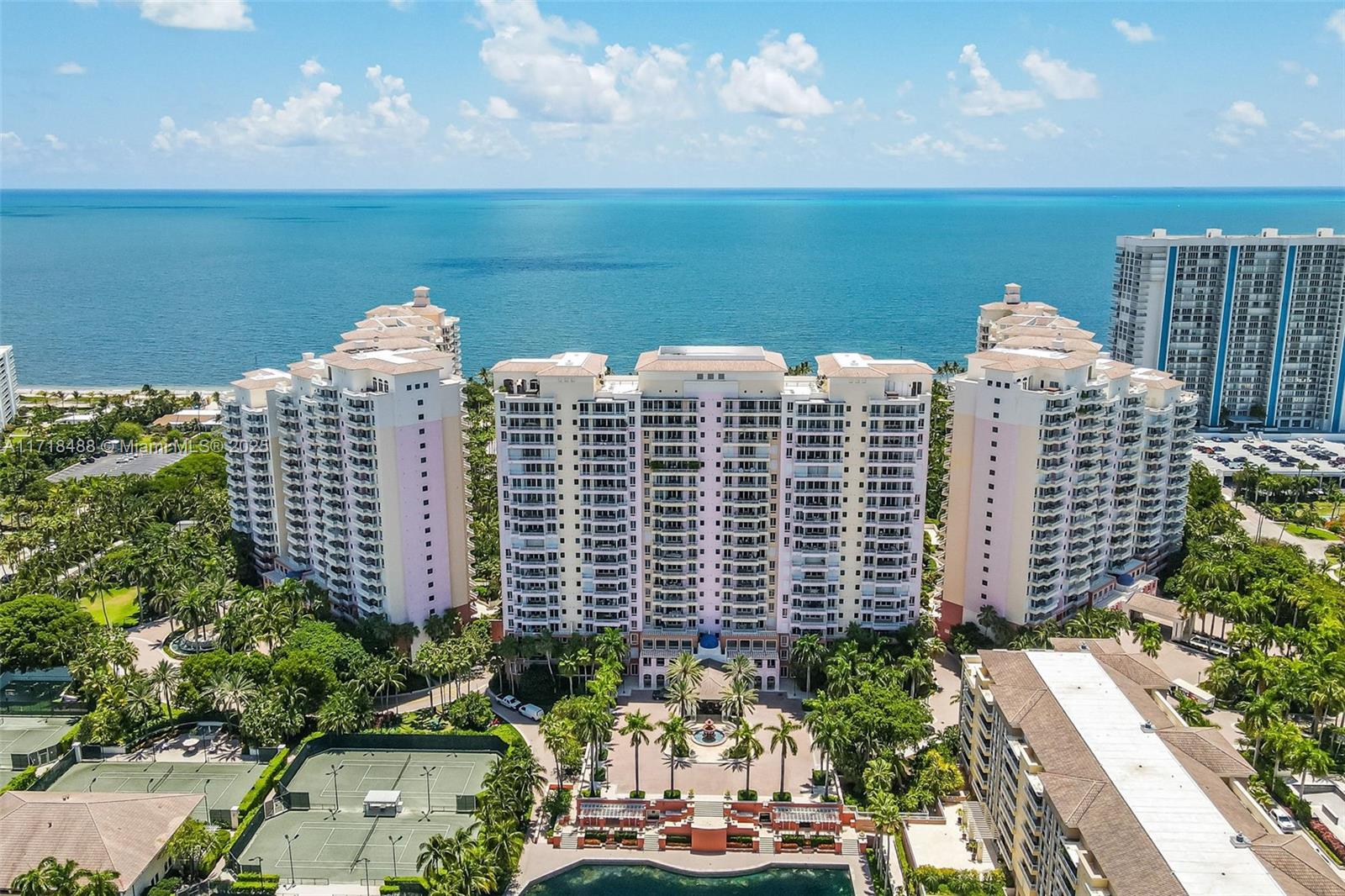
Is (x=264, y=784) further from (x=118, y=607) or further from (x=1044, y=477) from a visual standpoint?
(x=1044, y=477)

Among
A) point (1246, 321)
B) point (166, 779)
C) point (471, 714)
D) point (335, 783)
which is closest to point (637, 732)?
point (471, 714)

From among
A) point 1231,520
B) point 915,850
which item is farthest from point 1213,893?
point 1231,520

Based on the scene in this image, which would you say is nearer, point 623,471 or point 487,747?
point 487,747

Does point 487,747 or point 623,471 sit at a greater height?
point 623,471

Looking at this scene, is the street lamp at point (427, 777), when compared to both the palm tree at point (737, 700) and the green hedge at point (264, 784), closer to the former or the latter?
the green hedge at point (264, 784)

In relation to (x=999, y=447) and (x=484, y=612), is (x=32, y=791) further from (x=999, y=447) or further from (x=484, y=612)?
(x=999, y=447)

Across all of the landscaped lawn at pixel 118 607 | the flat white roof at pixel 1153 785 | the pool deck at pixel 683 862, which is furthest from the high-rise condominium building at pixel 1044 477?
the landscaped lawn at pixel 118 607

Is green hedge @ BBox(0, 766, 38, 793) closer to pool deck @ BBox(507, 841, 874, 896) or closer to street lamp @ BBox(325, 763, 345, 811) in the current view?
street lamp @ BBox(325, 763, 345, 811)
